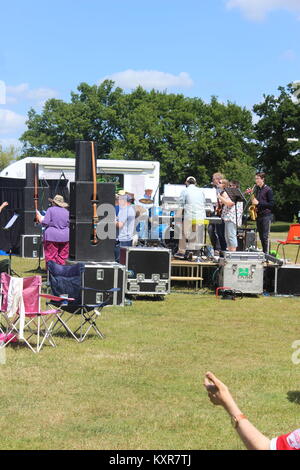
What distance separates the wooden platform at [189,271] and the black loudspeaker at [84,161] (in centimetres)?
233

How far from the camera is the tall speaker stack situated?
12.7m

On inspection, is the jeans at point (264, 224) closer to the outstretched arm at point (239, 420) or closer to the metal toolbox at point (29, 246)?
the metal toolbox at point (29, 246)

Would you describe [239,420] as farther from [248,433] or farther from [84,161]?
[84,161]

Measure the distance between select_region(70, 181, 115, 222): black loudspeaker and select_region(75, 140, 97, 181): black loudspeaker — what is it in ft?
0.38

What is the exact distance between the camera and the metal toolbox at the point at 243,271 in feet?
44.3

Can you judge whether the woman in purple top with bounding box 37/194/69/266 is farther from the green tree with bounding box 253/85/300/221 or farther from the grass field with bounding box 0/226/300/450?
the green tree with bounding box 253/85/300/221

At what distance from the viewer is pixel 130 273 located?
13188 mm

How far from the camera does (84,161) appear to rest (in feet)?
41.9

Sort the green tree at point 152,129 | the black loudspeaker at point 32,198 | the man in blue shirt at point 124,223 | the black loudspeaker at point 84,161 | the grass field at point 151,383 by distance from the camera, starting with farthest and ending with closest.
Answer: the green tree at point 152,129, the black loudspeaker at point 32,198, the man in blue shirt at point 124,223, the black loudspeaker at point 84,161, the grass field at point 151,383

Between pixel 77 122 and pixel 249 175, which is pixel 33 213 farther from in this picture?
pixel 77 122

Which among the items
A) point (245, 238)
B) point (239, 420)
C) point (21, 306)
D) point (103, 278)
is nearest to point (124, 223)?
point (103, 278)

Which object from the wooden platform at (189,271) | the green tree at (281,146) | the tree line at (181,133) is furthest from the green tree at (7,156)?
the wooden platform at (189,271)

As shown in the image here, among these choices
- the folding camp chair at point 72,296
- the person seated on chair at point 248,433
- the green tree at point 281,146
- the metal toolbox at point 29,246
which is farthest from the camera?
the green tree at point 281,146

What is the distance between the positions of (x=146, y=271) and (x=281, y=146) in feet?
143
